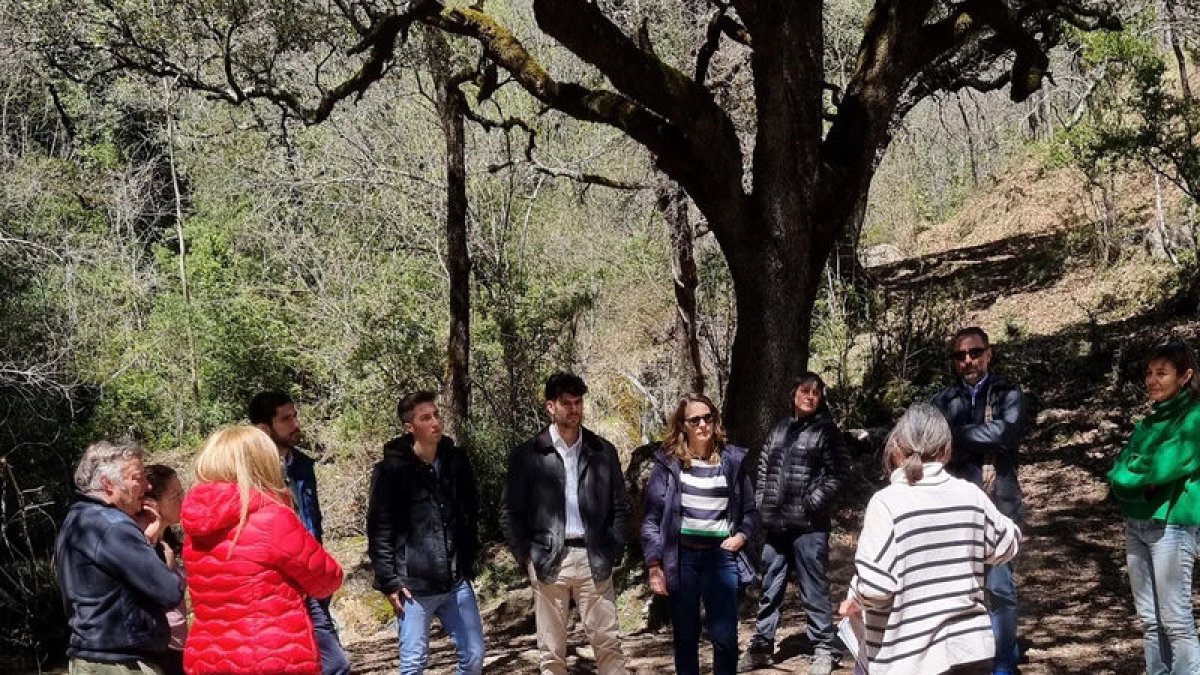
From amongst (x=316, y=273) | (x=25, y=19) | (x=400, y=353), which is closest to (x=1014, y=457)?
(x=25, y=19)

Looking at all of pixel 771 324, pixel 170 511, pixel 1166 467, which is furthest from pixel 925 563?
pixel 771 324

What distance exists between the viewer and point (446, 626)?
5703 millimetres

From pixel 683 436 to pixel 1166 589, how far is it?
2.27m

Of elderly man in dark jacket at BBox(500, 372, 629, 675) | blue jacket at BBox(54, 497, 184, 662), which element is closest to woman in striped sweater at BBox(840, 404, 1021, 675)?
elderly man in dark jacket at BBox(500, 372, 629, 675)

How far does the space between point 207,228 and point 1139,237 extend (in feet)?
69.9

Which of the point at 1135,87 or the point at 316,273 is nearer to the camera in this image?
the point at 1135,87

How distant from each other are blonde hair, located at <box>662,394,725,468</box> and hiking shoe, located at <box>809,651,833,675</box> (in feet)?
4.89

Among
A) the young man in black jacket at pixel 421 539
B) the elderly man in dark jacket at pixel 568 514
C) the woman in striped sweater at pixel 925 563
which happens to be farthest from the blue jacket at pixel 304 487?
the woman in striped sweater at pixel 925 563

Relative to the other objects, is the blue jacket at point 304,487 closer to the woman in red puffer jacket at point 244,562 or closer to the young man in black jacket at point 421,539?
the young man in black jacket at point 421,539

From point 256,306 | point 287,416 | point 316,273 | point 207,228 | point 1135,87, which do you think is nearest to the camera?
point 287,416

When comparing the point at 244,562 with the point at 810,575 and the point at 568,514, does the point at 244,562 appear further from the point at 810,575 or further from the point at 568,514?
the point at 810,575

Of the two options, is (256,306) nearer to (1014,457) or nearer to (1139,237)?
(1139,237)

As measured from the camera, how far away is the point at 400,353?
1656 cm

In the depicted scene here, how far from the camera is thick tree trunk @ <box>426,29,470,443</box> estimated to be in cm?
1279
